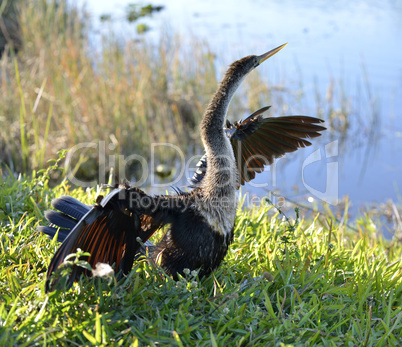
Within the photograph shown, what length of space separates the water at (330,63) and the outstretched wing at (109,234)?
3.81 m

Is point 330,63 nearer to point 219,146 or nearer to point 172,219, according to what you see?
point 219,146

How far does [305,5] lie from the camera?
45.5ft

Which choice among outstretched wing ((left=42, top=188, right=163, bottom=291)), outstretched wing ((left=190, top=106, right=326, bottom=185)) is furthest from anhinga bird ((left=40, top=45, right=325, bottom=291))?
outstretched wing ((left=190, top=106, right=326, bottom=185))

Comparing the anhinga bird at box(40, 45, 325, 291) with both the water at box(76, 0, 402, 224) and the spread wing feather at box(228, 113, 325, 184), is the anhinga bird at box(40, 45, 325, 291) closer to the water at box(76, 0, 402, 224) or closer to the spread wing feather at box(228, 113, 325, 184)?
the spread wing feather at box(228, 113, 325, 184)

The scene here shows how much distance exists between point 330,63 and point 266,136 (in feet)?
23.8

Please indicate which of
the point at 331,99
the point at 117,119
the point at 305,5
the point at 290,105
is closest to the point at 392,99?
the point at 331,99

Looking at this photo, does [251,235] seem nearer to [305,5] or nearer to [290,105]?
[290,105]

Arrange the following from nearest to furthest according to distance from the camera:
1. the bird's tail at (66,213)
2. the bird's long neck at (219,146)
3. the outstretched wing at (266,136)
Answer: the bird's tail at (66,213) < the bird's long neck at (219,146) < the outstretched wing at (266,136)

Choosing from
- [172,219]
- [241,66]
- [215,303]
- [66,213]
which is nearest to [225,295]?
[215,303]

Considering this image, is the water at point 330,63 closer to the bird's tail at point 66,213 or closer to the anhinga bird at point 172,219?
the anhinga bird at point 172,219

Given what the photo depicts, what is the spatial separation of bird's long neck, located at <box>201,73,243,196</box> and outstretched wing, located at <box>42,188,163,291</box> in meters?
0.39

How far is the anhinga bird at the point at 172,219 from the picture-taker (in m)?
2.12

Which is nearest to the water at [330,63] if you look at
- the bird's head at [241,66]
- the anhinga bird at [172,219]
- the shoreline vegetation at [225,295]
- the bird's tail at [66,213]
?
the shoreline vegetation at [225,295]

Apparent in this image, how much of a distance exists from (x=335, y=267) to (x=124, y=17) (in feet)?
34.4
